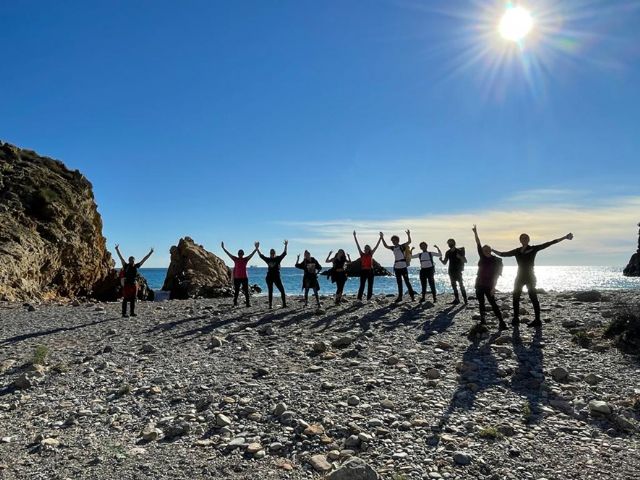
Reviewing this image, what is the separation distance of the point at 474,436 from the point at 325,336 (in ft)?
26.1

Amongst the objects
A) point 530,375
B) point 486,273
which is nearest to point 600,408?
point 530,375

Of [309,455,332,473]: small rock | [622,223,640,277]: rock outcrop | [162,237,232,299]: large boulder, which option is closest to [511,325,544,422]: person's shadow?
[309,455,332,473]: small rock

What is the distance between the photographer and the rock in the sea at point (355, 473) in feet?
18.5

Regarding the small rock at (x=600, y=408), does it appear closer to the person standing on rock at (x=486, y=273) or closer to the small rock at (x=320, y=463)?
the small rock at (x=320, y=463)

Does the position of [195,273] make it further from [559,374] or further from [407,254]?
[559,374]

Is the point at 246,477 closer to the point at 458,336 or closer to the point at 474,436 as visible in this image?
the point at 474,436

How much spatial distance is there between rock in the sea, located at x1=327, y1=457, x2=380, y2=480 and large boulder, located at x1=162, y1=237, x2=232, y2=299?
44100mm

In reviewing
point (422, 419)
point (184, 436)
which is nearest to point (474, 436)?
point (422, 419)

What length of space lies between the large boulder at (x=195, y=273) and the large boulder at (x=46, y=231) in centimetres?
983

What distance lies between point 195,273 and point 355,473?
5258cm

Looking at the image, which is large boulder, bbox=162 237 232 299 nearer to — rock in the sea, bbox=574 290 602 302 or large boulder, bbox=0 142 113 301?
large boulder, bbox=0 142 113 301

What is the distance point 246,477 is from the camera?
599 cm

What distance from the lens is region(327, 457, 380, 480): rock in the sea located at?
221 inches

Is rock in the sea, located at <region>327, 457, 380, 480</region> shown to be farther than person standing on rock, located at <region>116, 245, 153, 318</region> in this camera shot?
No
